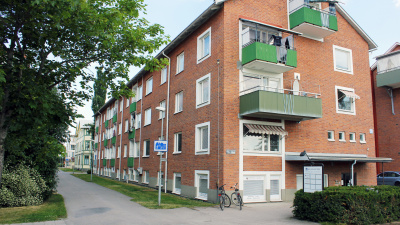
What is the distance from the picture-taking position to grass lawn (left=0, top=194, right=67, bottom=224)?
10.7 meters

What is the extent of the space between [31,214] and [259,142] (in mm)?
10771

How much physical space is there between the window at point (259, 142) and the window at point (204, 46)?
5.03m

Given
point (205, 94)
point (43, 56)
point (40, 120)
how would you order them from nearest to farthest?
point (40, 120), point (43, 56), point (205, 94)

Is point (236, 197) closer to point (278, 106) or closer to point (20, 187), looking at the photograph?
point (278, 106)

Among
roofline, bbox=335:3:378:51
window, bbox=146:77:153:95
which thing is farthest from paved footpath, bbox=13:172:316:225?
window, bbox=146:77:153:95

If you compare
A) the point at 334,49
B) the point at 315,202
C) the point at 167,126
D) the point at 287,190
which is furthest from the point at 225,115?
the point at 334,49

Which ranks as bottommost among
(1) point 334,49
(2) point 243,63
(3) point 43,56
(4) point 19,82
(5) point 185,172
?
(5) point 185,172

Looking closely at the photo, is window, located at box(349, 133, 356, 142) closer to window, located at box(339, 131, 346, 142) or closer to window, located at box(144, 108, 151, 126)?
window, located at box(339, 131, 346, 142)

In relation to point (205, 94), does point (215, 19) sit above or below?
above

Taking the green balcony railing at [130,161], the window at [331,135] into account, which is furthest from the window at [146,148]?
the window at [331,135]

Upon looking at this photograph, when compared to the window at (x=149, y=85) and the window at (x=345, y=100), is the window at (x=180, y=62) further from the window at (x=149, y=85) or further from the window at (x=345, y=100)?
the window at (x=345, y=100)

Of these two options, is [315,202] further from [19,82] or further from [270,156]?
[19,82]

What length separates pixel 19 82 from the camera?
10570mm

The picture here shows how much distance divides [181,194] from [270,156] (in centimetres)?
626
